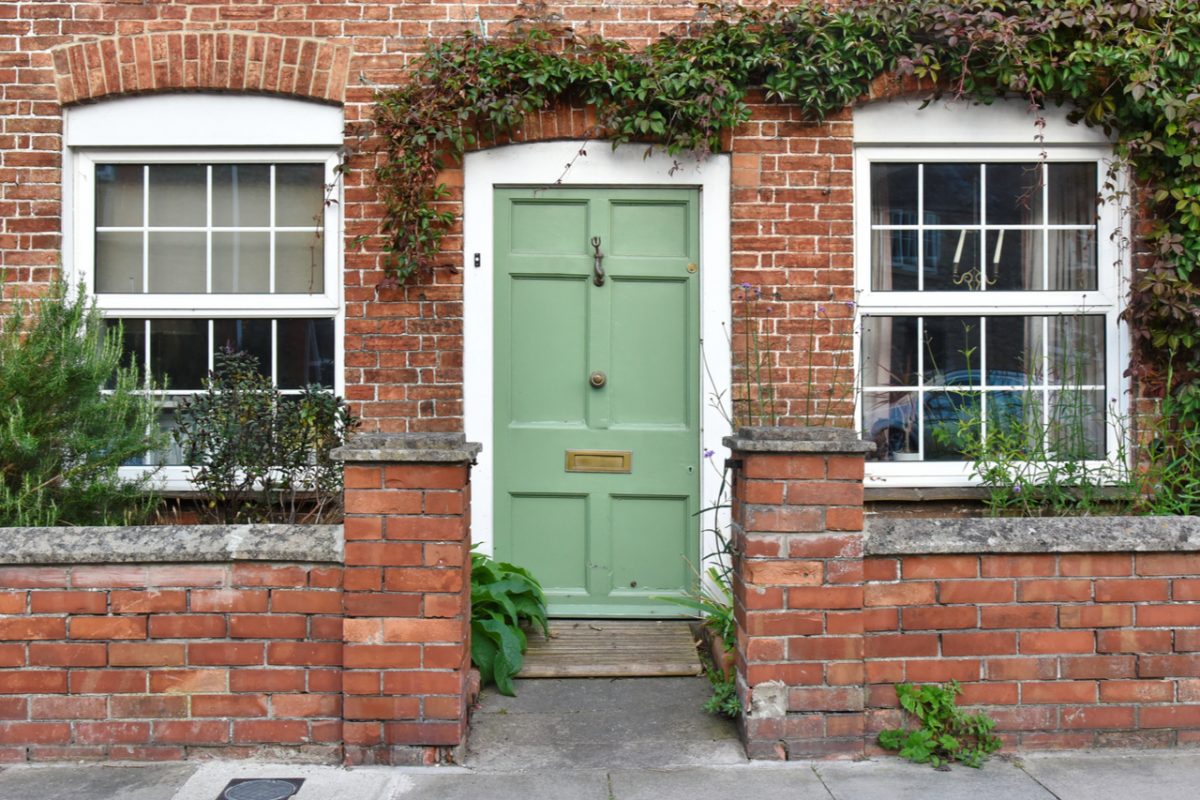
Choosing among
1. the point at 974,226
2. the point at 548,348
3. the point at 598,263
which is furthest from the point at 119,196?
the point at 974,226

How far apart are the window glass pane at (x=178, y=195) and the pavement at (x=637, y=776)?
305 cm

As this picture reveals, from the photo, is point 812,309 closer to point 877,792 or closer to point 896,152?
point 896,152

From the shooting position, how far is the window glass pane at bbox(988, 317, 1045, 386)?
571cm

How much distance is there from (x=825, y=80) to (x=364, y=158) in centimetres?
244

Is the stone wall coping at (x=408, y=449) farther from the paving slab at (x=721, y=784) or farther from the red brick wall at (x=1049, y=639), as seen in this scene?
the red brick wall at (x=1049, y=639)

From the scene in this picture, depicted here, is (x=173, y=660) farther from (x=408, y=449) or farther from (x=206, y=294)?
(x=206, y=294)

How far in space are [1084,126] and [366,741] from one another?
4757 millimetres

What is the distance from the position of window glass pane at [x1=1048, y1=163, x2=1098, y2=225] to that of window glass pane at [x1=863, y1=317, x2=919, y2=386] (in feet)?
3.28

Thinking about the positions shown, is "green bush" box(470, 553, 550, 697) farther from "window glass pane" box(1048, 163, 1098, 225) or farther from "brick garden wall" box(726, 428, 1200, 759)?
"window glass pane" box(1048, 163, 1098, 225)

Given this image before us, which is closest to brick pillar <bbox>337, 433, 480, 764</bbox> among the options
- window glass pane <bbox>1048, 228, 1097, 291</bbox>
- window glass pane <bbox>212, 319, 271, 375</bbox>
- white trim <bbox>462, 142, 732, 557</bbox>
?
white trim <bbox>462, 142, 732, 557</bbox>

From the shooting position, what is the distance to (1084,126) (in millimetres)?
5637

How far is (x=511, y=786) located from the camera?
356cm

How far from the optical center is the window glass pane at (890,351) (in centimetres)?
569

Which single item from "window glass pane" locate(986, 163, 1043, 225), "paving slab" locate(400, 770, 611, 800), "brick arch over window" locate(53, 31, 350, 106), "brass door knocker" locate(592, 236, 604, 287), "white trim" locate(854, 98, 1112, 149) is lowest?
"paving slab" locate(400, 770, 611, 800)
